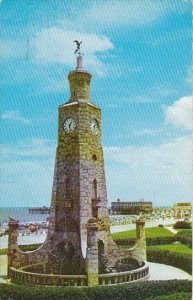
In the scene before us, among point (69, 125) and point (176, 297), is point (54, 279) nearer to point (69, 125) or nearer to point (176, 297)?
point (176, 297)

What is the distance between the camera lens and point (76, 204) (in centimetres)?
1034

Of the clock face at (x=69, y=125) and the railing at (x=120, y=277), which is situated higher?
the clock face at (x=69, y=125)

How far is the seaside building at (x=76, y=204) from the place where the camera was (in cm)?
1025

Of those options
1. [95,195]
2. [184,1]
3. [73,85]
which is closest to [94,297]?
[95,195]

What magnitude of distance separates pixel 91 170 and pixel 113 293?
2996 millimetres

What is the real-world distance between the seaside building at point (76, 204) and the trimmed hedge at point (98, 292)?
41.6 inches

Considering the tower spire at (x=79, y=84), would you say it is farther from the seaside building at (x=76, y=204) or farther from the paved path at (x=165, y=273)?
the paved path at (x=165, y=273)

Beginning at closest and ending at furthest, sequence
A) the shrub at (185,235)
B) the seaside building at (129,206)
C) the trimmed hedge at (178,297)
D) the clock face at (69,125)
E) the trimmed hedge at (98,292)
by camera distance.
A: the trimmed hedge at (178,297), the trimmed hedge at (98,292), the seaside building at (129,206), the clock face at (69,125), the shrub at (185,235)

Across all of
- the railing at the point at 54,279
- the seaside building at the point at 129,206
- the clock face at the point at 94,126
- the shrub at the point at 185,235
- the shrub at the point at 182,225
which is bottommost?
the railing at the point at 54,279

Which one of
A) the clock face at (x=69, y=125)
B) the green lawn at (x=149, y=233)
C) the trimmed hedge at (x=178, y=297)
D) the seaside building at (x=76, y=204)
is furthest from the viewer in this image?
the green lawn at (x=149, y=233)

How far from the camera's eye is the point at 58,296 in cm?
855

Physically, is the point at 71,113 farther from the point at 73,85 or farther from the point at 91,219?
the point at 91,219

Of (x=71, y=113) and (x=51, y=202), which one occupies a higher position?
(x=71, y=113)

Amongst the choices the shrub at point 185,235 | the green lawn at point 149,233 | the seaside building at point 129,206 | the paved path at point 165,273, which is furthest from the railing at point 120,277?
the shrub at point 185,235
